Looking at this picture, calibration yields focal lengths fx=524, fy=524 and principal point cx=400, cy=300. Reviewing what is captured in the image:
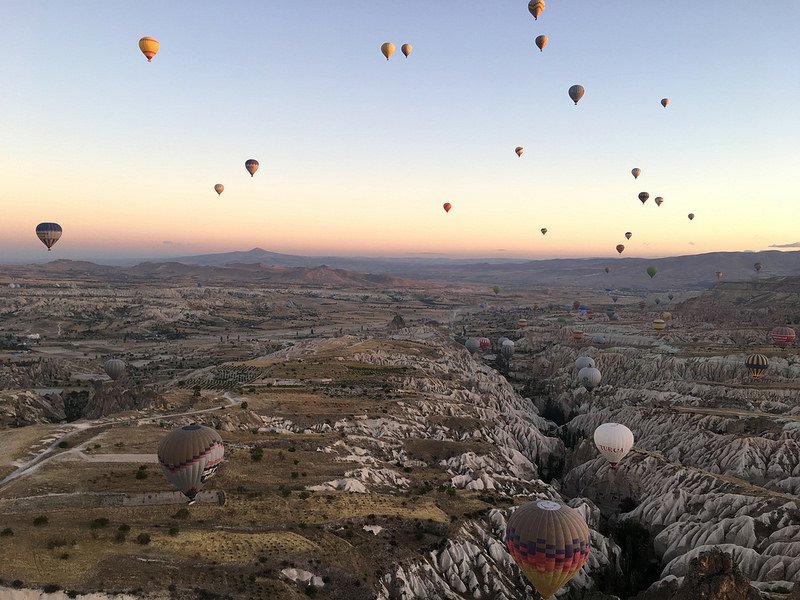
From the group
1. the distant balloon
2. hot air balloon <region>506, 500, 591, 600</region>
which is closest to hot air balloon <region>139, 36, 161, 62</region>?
the distant balloon

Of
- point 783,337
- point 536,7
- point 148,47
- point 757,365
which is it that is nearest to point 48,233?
point 148,47

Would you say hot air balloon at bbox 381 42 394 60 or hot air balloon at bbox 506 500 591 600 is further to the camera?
hot air balloon at bbox 381 42 394 60

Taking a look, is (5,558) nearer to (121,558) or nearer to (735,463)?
(121,558)

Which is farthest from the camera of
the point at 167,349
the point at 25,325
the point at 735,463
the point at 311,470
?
the point at 25,325

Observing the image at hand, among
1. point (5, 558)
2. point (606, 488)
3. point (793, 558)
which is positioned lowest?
point (606, 488)

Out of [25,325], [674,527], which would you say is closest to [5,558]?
[674,527]

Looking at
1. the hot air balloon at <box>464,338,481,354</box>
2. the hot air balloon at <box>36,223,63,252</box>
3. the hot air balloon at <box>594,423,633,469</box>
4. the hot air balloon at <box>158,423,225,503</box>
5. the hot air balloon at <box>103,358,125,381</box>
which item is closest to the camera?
the hot air balloon at <box>158,423,225,503</box>

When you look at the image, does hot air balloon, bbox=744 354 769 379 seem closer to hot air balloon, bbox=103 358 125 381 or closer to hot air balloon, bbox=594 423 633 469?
hot air balloon, bbox=594 423 633 469

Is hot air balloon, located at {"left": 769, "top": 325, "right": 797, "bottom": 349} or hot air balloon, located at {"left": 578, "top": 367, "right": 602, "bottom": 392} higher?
hot air balloon, located at {"left": 769, "top": 325, "right": 797, "bottom": 349}
